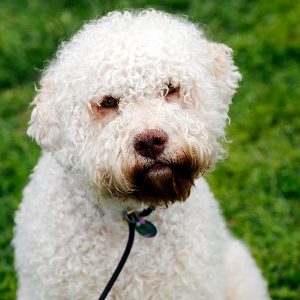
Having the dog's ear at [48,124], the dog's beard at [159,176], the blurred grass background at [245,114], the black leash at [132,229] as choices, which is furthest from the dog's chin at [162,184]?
the blurred grass background at [245,114]

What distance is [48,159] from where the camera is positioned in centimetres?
241

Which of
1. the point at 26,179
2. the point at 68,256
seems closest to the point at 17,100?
the point at 26,179

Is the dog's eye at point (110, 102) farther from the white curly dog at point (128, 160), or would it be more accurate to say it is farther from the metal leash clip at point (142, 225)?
the metal leash clip at point (142, 225)

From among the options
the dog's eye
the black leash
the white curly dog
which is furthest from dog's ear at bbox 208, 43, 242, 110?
the black leash

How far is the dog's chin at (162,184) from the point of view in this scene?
173cm

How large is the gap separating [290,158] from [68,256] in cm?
234

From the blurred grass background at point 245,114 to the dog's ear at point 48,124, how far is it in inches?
29.8

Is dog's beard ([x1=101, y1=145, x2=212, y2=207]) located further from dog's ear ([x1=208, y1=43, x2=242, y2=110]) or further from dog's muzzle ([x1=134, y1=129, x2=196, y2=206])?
dog's ear ([x1=208, y1=43, x2=242, y2=110])

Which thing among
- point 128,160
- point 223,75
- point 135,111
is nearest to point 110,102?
point 135,111

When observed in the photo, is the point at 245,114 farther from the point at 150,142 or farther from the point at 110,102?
the point at 150,142

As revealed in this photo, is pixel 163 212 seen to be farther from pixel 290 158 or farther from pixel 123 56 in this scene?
pixel 290 158

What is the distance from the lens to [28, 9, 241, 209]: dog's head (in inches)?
68.3

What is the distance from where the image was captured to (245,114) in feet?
13.7

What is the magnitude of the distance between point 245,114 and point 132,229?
8.05 feet
